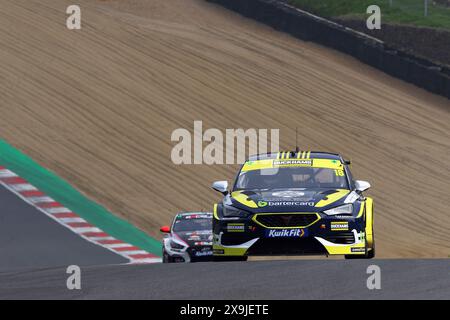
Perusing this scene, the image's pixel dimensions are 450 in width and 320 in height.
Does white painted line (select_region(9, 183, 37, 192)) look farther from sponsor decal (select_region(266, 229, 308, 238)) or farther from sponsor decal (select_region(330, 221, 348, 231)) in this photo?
sponsor decal (select_region(330, 221, 348, 231))

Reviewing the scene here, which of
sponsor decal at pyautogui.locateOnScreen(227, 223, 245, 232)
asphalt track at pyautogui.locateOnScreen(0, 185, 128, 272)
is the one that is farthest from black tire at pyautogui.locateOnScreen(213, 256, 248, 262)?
asphalt track at pyautogui.locateOnScreen(0, 185, 128, 272)

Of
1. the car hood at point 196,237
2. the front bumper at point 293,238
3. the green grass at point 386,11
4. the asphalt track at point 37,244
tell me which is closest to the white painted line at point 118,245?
the asphalt track at point 37,244

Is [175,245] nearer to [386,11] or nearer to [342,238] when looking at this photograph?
[342,238]

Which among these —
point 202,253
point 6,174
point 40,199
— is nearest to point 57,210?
point 40,199

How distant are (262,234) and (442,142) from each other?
2242 centimetres

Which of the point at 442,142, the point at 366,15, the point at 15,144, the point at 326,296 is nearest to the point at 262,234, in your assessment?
the point at 326,296

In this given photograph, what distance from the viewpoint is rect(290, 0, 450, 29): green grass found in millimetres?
44719

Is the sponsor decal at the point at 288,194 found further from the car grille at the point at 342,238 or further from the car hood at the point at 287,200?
the car grille at the point at 342,238

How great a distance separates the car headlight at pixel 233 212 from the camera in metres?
14.4

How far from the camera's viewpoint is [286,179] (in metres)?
15.5

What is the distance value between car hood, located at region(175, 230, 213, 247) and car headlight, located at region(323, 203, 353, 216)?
6.77 m

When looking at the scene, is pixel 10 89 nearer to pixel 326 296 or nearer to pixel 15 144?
→ pixel 15 144

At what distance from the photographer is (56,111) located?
106 ft
